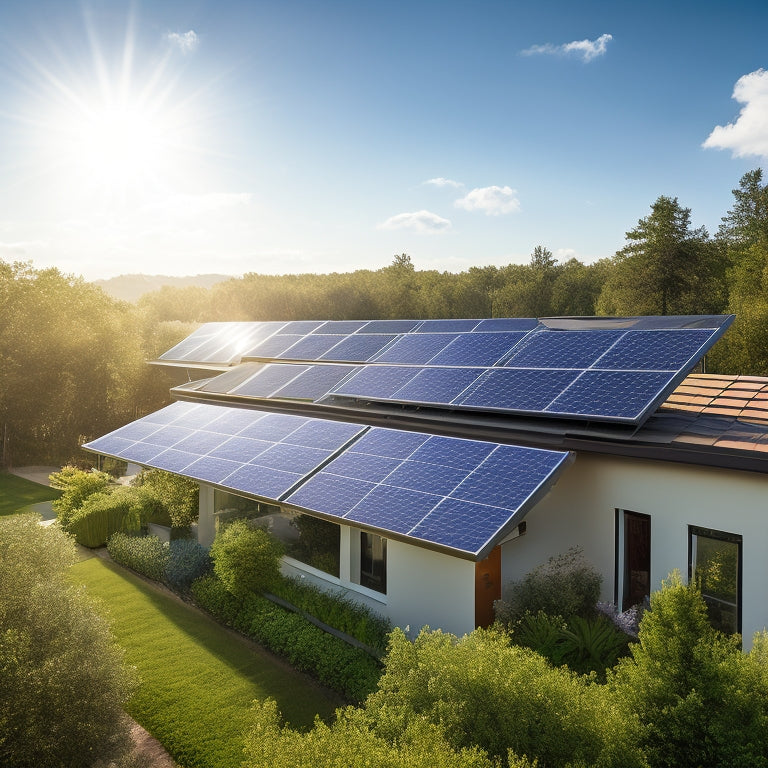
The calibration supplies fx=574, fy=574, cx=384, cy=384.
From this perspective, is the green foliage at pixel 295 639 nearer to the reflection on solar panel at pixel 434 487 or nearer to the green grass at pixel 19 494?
the reflection on solar panel at pixel 434 487

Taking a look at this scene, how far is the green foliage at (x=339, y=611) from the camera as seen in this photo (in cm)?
1088

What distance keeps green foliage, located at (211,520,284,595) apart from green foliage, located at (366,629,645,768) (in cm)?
728

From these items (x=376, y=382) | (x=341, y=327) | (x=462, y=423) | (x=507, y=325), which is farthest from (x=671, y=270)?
(x=462, y=423)

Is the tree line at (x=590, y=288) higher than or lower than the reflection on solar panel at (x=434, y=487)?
higher

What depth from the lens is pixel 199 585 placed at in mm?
13977

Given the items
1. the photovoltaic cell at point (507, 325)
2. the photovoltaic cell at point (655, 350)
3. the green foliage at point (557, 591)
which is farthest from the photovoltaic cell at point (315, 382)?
the green foliage at point (557, 591)

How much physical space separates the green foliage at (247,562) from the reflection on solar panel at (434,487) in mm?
1940

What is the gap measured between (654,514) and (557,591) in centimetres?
234

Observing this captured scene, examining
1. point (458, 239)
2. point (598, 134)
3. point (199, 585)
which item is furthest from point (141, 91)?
A: point (458, 239)

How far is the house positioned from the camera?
33.1 ft

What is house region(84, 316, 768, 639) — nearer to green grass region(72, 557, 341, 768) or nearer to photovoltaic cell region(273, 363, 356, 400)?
photovoltaic cell region(273, 363, 356, 400)

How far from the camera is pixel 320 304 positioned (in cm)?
7831

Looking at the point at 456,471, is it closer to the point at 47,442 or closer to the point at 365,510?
the point at 365,510

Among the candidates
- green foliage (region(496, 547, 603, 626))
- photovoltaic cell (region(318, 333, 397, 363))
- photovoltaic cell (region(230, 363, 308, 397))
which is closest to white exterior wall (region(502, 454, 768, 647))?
green foliage (region(496, 547, 603, 626))
